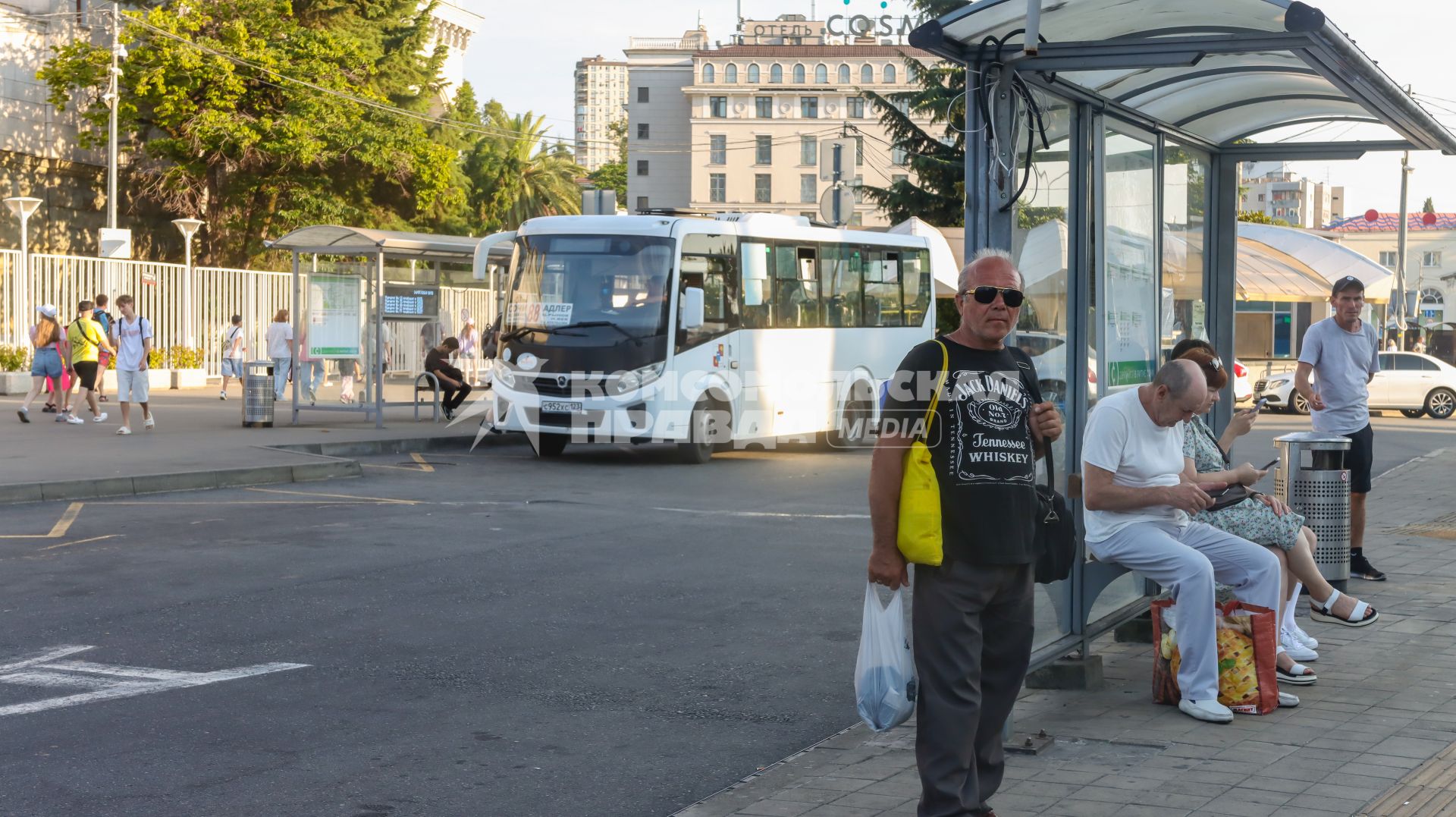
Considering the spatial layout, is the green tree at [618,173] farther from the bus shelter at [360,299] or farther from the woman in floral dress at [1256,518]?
the woman in floral dress at [1256,518]

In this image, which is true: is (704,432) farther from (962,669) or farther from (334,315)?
(962,669)

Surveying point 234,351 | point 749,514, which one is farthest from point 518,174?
point 749,514

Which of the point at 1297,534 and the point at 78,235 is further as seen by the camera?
the point at 78,235

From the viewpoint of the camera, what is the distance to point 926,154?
3975 cm

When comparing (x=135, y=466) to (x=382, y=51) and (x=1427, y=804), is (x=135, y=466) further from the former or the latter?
(x=382, y=51)

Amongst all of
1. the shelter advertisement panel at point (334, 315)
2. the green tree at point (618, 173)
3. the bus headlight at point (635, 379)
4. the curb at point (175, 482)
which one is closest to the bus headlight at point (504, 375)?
the bus headlight at point (635, 379)

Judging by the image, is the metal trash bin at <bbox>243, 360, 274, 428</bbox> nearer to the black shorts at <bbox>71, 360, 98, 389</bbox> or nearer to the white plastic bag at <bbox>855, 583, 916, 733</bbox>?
the black shorts at <bbox>71, 360, 98, 389</bbox>

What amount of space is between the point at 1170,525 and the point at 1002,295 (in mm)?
2436

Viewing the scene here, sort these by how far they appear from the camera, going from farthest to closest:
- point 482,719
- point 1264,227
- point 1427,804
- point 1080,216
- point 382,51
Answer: point 382,51 → point 1264,227 → point 1080,216 → point 482,719 → point 1427,804

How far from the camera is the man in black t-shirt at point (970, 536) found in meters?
4.52

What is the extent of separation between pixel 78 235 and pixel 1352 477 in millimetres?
46364

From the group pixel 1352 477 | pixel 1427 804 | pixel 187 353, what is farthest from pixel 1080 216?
pixel 187 353

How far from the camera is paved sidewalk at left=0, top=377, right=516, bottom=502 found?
47.6 feet

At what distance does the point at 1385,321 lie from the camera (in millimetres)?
48406
